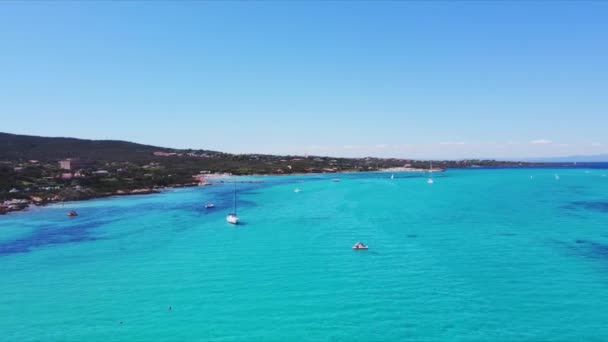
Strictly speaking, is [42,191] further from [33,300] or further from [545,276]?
[545,276]

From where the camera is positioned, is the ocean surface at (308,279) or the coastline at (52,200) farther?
the coastline at (52,200)

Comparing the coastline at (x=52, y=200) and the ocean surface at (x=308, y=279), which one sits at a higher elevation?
the coastline at (x=52, y=200)

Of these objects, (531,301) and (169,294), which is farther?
(169,294)

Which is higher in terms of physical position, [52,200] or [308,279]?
[52,200]

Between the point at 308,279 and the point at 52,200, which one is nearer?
the point at 308,279

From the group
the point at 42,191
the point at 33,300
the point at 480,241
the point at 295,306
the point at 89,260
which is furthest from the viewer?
the point at 42,191

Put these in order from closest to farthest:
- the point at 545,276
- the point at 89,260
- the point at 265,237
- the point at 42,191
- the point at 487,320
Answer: the point at 487,320, the point at 545,276, the point at 89,260, the point at 265,237, the point at 42,191

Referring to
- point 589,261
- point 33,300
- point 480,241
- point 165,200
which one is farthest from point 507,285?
point 165,200
